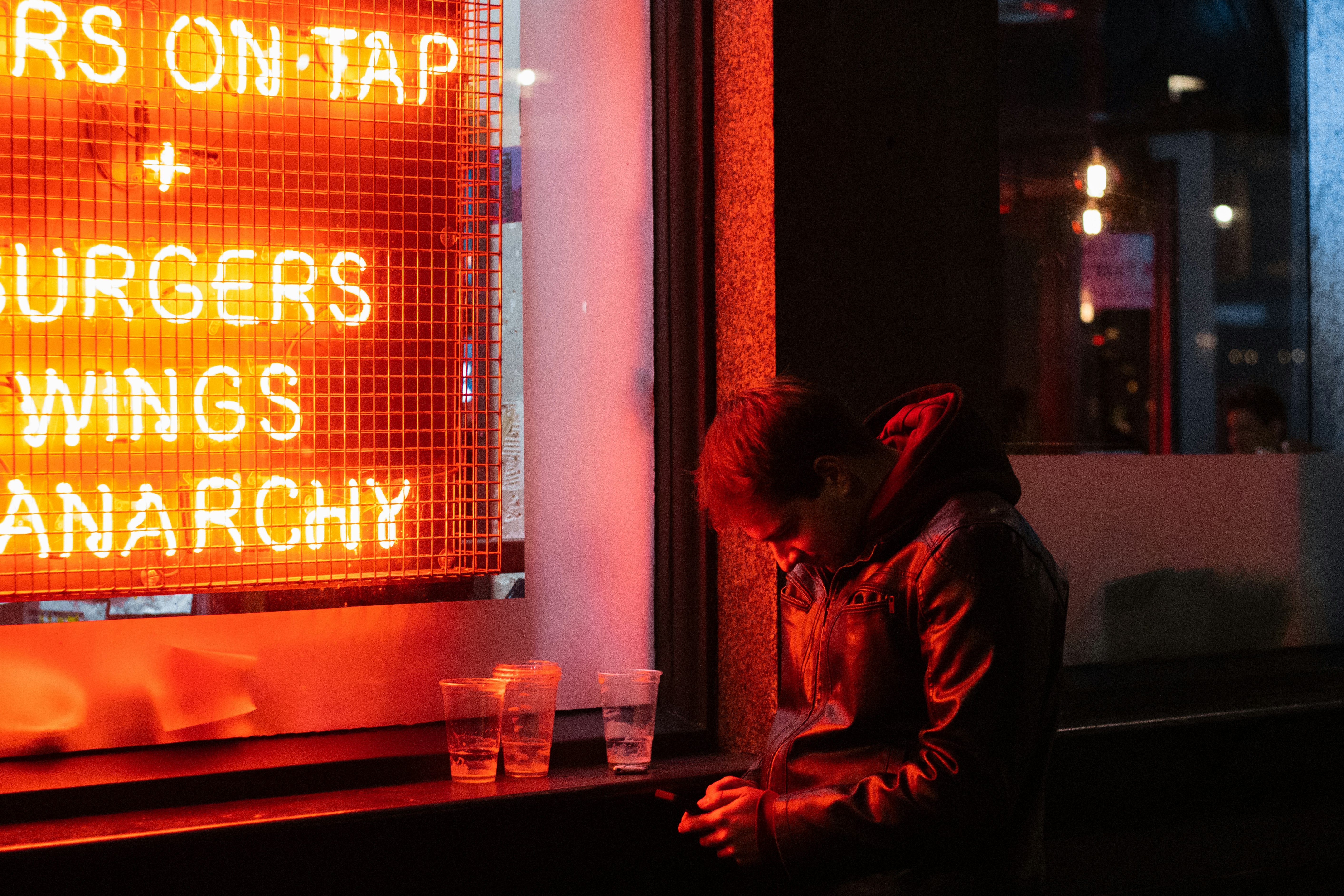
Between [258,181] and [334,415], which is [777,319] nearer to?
[334,415]

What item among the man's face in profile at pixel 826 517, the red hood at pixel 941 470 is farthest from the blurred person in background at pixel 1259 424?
the man's face in profile at pixel 826 517

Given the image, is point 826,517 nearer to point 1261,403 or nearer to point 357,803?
point 357,803

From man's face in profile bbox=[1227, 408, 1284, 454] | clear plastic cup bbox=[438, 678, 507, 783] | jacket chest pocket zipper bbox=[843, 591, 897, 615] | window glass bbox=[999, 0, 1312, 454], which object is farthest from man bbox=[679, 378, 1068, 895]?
man's face in profile bbox=[1227, 408, 1284, 454]

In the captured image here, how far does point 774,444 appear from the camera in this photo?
2.01 metres

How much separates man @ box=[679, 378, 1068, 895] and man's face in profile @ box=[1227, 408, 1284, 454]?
3.48 meters

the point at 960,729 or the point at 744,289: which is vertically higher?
the point at 744,289

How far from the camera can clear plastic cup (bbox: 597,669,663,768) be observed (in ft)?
9.10

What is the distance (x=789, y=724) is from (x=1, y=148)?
2.16 meters

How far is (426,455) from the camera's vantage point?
9.50 ft

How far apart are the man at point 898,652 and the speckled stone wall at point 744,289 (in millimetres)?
782

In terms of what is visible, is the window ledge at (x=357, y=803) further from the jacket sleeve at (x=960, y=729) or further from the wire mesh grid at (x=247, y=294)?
the jacket sleeve at (x=960, y=729)

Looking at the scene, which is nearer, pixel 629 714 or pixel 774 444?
pixel 774 444

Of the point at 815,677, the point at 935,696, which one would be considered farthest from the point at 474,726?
the point at 935,696

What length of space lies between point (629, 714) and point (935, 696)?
111cm
